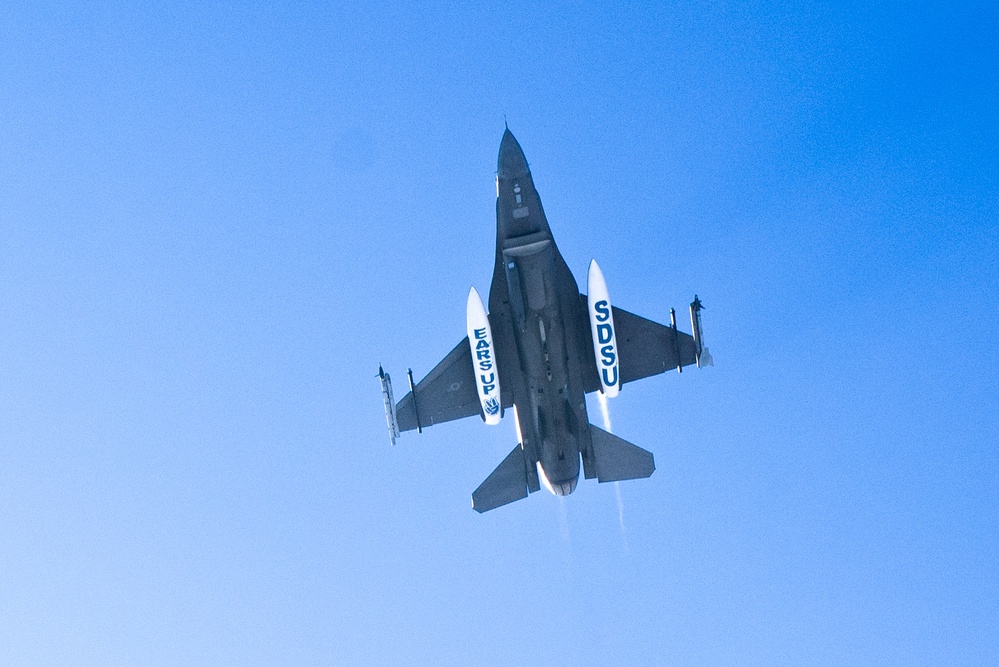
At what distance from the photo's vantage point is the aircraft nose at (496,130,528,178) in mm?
35062

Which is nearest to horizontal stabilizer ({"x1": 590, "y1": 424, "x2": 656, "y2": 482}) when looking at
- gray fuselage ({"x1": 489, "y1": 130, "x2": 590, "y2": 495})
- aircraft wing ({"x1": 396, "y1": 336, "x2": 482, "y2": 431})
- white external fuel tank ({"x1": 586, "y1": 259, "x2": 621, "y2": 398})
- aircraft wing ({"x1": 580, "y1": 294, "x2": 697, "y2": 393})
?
gray fuselage ({"x1": 489, "y1": 130, "x2": 590, "y2": 495})

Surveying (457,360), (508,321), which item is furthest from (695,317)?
(457,360)

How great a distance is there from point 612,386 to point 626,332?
3786mm

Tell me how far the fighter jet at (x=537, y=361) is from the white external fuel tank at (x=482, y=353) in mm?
37

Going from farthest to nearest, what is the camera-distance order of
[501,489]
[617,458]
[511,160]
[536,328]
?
[617,458] → [501,489] → [511,160] → [536,328]

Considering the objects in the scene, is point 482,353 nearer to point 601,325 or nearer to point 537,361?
point 537,361

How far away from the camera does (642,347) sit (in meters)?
39.8

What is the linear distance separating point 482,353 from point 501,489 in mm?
6618

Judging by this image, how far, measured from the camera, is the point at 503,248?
113 feet

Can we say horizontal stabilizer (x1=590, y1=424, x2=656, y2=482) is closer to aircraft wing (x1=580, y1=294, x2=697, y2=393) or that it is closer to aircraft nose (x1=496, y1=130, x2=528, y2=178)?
aircraft wing (x1=580, y1=294, x2=697, y2=393)

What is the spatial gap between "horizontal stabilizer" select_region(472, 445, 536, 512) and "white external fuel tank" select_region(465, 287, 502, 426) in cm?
386

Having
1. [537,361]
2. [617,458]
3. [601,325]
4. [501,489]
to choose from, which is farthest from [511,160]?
[501,489]

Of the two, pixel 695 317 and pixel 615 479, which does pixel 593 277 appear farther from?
pixel 615 479

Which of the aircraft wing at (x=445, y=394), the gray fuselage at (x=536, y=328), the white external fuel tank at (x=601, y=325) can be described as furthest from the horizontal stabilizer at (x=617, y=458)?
the aircraft wing at (x=445, y=394)
